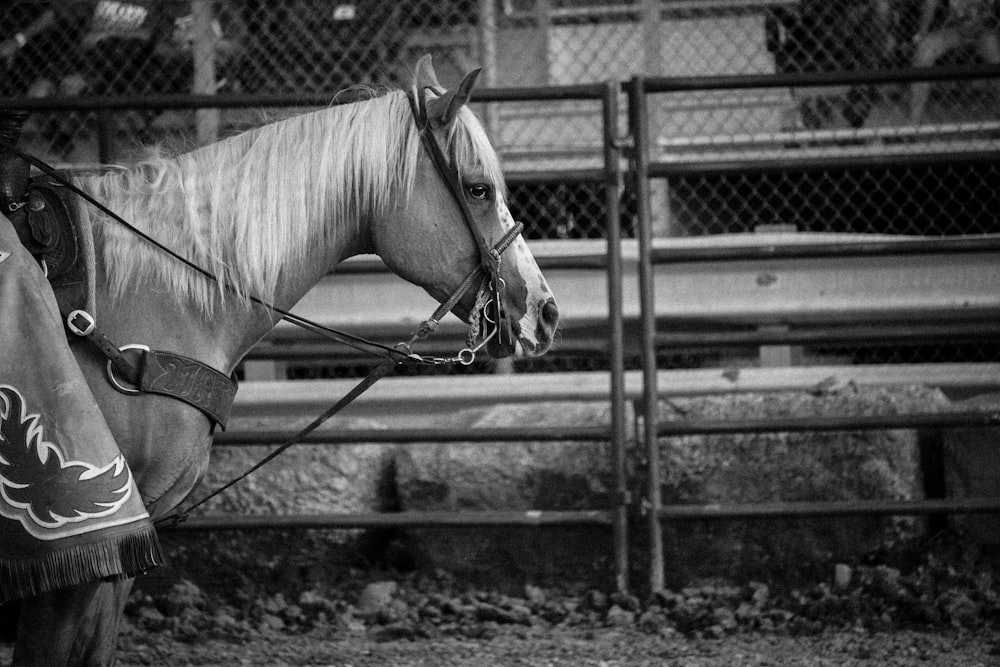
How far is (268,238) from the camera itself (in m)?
2.64

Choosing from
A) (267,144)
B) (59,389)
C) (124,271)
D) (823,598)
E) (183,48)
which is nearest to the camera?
(59,389)

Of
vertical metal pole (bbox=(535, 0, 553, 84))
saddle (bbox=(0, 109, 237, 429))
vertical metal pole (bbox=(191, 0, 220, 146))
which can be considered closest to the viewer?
saddle (bbox=(0, 109, 237, 429))

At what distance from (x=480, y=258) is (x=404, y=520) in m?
1.91

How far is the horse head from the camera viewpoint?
2732 millimetres

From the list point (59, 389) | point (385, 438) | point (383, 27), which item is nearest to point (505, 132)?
point (383, 27)

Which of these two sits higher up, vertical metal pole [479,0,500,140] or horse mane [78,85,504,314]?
vertical metal pole [479,0,500,140]

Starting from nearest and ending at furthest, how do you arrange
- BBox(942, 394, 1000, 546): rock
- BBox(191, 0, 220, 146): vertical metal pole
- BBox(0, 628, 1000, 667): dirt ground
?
BBox(0, 628, 1000, 667): dirt ground, BBox(942, 394, 1000, 546): rock, BBox(191, 0, 220, 146): vertical metal pole

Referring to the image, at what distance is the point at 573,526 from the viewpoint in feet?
14.4

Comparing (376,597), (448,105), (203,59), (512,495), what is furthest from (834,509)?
(203,59)

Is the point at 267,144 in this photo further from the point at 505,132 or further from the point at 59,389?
the point at 505,132

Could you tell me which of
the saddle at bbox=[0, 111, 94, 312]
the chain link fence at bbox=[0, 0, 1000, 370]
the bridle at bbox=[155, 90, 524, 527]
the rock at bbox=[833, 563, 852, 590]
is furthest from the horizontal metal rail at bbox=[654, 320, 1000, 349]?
the saddle at bbox=[0, 111, 94, 312]

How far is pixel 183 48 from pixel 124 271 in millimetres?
3378

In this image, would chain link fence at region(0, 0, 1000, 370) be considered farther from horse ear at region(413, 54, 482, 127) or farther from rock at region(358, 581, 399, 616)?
horse ear at region(413, 54, 482, 127)

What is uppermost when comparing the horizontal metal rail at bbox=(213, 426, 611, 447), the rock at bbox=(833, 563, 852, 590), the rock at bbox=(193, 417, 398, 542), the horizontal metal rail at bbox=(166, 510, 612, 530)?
the horizontal metal rail at bbox=(213, 426, 611, 447)
